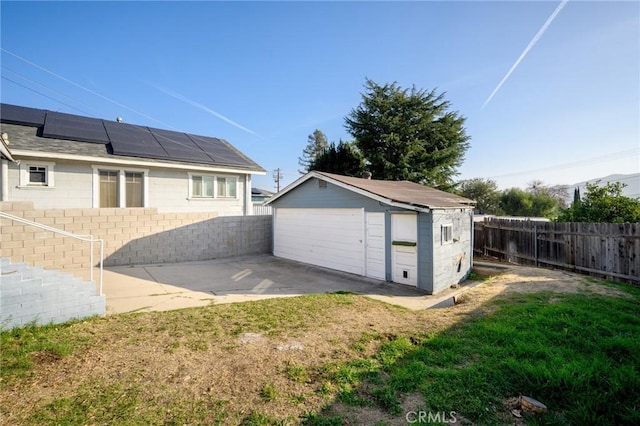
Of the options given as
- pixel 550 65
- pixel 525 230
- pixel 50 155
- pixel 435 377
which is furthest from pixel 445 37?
pixel 50 155

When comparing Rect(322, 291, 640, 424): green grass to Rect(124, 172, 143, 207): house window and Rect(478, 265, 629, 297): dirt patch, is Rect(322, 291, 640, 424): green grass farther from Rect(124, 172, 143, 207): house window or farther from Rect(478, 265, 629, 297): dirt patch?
Rect(124, 172, 143, 207): house window

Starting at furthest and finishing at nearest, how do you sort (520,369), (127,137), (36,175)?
(127,137), (36,175), (520,369)

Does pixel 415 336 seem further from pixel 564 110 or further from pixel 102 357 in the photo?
pixel 564 110

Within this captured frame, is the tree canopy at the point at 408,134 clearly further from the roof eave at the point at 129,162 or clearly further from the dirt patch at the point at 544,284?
the dirt patch at the point at 544,284

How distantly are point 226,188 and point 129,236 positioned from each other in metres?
5.30

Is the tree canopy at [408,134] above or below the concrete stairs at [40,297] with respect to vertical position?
above

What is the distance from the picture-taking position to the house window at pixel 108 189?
11500 millimetres

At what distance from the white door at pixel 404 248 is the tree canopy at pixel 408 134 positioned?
14411mm

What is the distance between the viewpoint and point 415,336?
14.4 feet

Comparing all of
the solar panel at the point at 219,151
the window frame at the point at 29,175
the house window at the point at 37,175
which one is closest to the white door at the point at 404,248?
the solar panel at the point at 219,151

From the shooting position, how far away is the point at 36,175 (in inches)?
404

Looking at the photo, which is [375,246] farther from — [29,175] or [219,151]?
[29,175]

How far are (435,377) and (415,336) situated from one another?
1.22m

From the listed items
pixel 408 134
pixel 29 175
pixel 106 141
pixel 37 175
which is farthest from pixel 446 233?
pixel 408 134
